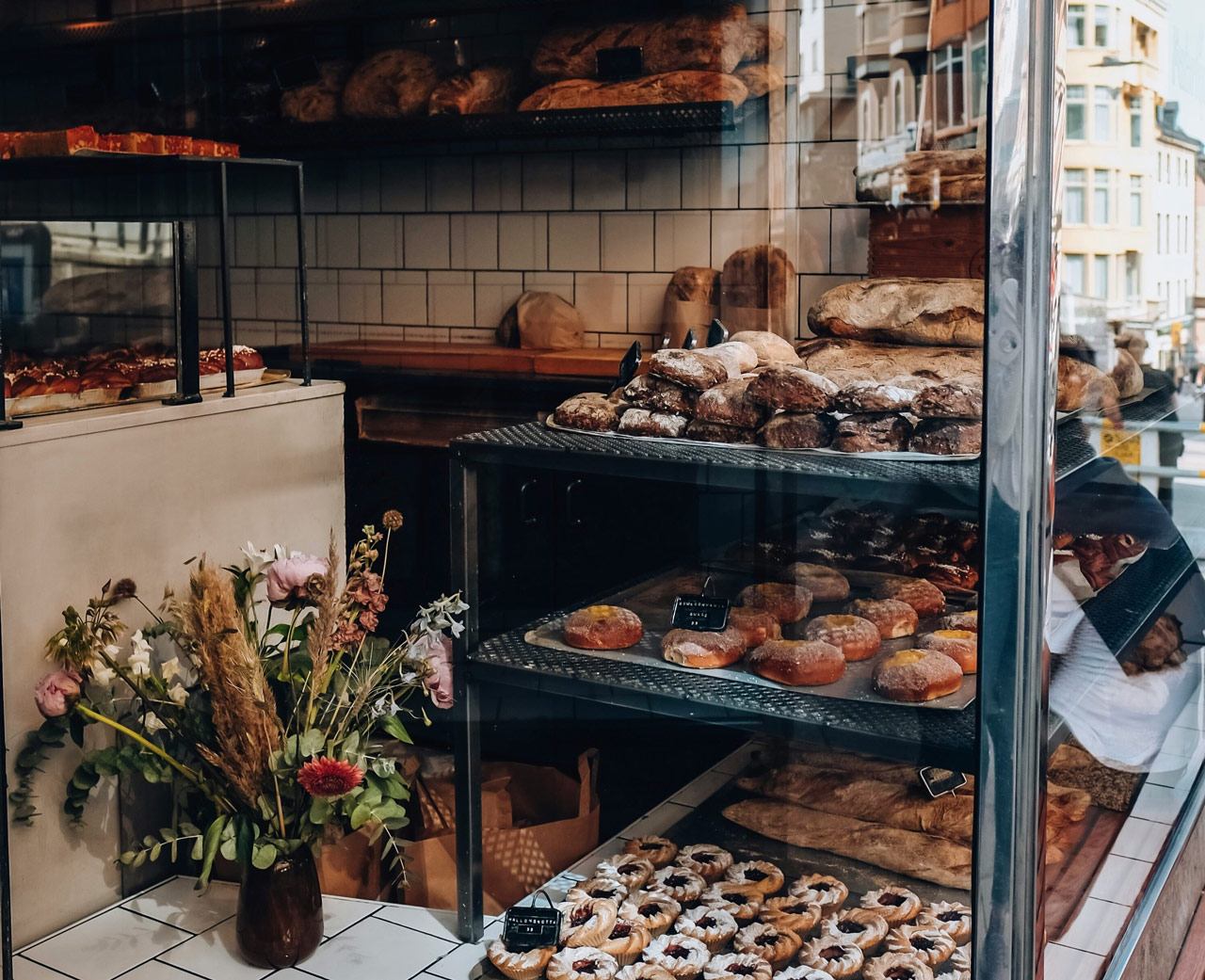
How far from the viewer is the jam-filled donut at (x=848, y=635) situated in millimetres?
1092

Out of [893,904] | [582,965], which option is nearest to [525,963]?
[582,965]

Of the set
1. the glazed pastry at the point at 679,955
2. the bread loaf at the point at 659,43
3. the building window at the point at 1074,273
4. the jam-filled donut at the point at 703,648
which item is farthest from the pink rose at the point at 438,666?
the building window at the point at 1074,273

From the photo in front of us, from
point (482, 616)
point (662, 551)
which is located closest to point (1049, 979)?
Answer: point (662, 551)

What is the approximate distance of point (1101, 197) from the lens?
1.03 m

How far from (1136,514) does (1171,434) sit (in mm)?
135

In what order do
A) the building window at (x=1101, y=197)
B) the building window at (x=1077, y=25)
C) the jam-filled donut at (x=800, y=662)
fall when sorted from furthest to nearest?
the jam-filled donut at (x=800, y=662) < the building window at (x=1101, y=197) < the building window at (x=1077, y=25)

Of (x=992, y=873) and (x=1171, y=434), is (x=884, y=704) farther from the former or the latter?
(x=1171, y=434)

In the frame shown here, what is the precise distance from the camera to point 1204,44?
4.60 feet

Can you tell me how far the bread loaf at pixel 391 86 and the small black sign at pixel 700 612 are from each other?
1.61 ft

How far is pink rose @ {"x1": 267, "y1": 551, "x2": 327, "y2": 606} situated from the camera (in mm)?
1173

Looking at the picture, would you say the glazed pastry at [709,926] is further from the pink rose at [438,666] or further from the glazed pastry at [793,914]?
the pink rose at [438,666]

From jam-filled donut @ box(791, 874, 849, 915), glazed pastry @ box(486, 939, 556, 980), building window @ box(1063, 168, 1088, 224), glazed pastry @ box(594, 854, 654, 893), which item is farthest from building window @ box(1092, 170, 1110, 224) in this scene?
glazed pastry @ box(486, 939, 556, 980)

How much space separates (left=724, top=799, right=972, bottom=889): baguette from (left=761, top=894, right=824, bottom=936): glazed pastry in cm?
6

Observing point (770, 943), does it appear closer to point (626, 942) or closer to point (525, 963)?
point (626, 942)
